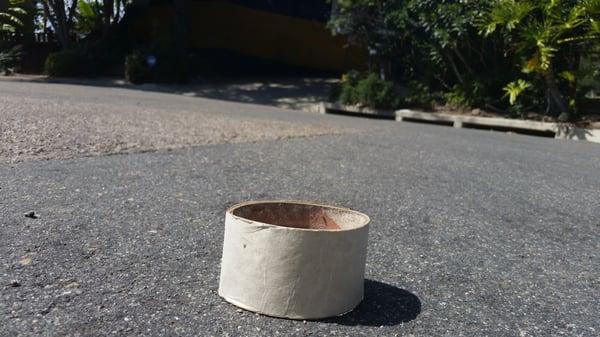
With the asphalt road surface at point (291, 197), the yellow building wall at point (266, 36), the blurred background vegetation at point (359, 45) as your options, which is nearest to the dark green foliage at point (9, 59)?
the blurred background vegetation at point (359, 45)

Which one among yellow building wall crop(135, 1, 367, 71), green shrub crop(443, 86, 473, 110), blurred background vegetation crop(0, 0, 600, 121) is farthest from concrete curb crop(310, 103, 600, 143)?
yellow building wall crop(135, 1, 367, 71)

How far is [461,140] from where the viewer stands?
11.2m

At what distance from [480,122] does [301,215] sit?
11.4 meters

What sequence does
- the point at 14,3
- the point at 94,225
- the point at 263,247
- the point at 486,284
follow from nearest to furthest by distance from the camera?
the point at 263,247 < the point at 486,284 < the point at 94,225 < the point at 14,3

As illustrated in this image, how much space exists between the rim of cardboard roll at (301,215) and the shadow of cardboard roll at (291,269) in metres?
0.31

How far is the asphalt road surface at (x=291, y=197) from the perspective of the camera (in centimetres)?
311

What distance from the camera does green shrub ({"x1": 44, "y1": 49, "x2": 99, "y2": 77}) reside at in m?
21.7

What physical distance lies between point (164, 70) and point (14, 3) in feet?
23.0

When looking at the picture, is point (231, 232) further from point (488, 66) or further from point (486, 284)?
point (488, 66)

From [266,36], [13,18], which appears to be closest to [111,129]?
[266,36]

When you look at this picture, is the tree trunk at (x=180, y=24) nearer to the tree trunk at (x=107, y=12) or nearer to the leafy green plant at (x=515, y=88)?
the tree trunk at (x=107, y=12)

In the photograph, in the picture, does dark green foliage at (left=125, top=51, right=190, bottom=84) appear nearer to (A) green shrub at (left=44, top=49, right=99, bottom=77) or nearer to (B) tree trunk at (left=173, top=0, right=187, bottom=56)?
(B) tree trunk at (left=173, top=0, right=187, bottom=56)

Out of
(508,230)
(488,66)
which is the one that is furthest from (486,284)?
(488,66)

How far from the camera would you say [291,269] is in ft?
10.0
